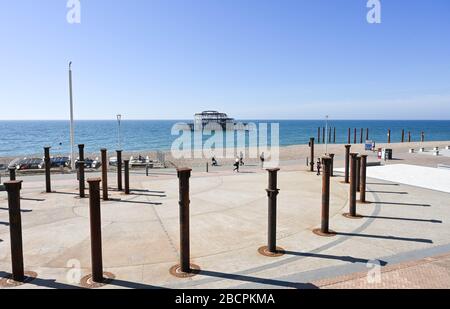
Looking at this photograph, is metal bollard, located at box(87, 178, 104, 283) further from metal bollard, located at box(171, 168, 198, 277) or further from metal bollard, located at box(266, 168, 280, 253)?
metal bollard, located at box(266, 168, 280, 253)

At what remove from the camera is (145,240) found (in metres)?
9.53

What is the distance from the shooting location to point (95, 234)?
707cm

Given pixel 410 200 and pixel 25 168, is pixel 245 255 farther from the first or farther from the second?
pixel 25 168

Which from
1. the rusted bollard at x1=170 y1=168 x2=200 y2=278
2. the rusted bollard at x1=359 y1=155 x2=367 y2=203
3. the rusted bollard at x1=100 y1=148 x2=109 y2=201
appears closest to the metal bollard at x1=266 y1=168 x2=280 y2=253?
the rusted bollard at x1=170 y1=168 x2=200 y2=278

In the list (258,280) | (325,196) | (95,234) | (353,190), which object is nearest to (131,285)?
(95,234)

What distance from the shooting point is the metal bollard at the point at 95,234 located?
6.97 meters

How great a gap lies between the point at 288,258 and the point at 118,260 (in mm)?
4098

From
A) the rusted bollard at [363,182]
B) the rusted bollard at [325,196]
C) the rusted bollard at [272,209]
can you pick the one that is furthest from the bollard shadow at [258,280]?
the rusted bollard at [363,182]

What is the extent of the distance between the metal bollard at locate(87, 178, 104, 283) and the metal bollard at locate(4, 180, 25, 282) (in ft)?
4.83

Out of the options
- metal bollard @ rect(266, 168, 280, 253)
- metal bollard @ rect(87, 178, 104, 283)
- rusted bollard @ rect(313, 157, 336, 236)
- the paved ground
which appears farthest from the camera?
rusted bollard @ rect(313, 157, 336, 236)

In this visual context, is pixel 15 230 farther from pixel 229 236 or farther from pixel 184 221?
pixel 229 236

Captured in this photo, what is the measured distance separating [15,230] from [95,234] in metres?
1.66

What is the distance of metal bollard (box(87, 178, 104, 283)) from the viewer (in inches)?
275
